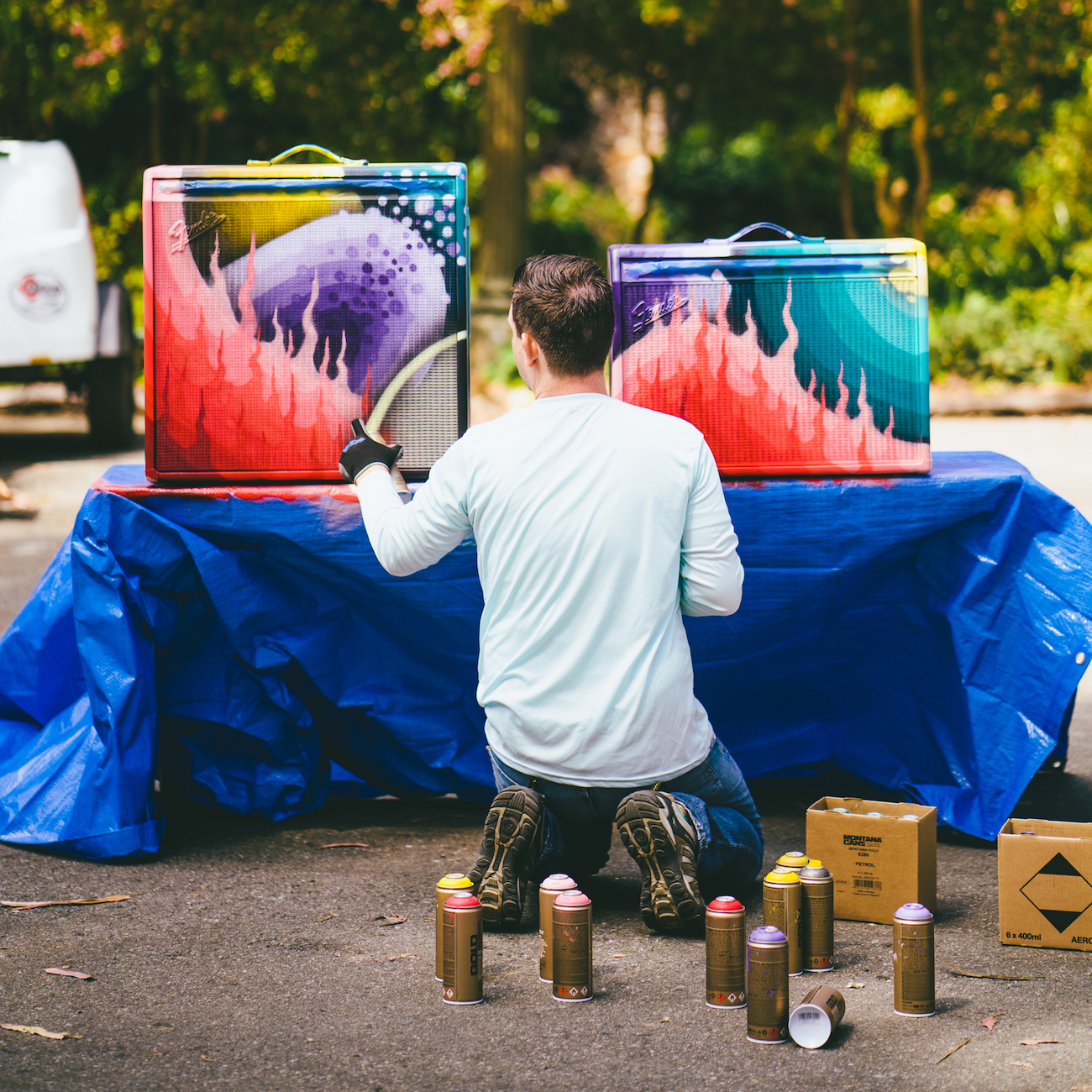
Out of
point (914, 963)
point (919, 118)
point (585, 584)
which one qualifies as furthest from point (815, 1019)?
point (919, 118)

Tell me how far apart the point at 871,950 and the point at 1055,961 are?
37cm

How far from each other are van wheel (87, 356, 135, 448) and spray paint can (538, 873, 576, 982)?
332 inches

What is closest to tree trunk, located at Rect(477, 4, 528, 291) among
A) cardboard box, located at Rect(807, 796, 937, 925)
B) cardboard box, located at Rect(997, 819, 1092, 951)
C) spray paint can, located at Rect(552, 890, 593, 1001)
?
cardboard box, located at Rect(807, 796, 937, 925)

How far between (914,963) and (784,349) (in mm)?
1594

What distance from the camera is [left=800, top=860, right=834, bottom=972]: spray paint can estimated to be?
276cm

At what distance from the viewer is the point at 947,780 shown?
3668 millimetres

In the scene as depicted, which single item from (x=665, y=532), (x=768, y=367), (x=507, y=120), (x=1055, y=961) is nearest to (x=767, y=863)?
(x=1055, y=961)

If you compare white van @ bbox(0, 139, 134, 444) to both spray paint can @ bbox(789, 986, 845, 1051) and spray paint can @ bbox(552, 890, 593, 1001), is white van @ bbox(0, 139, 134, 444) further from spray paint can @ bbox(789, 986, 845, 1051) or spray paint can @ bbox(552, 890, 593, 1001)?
spray paint can @ bbox(789, 986, 845, 1051)

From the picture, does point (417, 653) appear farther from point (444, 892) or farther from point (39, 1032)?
point (39, 1032)

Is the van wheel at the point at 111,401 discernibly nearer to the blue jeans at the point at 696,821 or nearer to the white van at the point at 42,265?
the white van at the point at 42,265

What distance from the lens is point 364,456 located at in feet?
10.8

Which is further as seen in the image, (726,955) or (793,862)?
(793,862)

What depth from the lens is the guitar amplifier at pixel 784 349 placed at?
11.4 feet

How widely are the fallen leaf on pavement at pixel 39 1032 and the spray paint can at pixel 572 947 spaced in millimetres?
890
